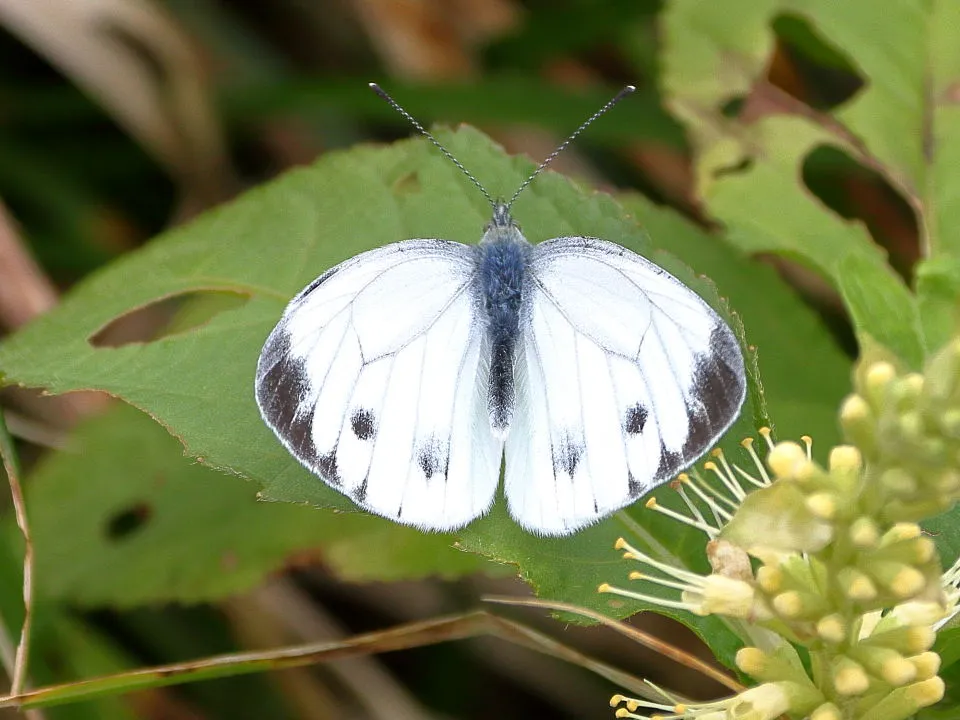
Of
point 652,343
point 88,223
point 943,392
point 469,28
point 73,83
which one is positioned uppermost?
point 469,28

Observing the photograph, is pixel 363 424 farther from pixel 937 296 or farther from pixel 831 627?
pixel 937 296

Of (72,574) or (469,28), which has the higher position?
(469,28)

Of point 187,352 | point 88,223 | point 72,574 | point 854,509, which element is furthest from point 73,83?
point 854,509

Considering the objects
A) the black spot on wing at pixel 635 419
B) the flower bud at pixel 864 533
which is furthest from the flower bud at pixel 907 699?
the black spot on wing at pixel 635 419

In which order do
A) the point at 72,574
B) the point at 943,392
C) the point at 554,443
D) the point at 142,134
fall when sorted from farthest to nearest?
the point at 142,134
the point at 72,574
the point at 554,443
the point at 943,392

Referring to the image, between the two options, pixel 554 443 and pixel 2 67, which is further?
pixel 2 67

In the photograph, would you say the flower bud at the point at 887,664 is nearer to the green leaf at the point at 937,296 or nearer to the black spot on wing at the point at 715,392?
the black spot on wing at the point at 715,392

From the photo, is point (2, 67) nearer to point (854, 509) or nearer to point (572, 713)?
point (572, 713)
